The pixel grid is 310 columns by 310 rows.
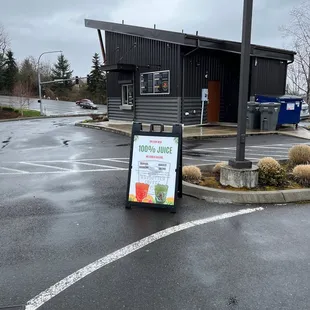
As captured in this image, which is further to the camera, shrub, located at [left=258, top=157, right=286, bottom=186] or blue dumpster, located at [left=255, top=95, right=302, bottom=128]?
blue dumpster, located at [left=255, top=95, right=302, bottom=128]

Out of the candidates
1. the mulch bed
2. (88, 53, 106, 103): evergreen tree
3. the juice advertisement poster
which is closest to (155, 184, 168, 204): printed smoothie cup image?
the juice advertisement poster

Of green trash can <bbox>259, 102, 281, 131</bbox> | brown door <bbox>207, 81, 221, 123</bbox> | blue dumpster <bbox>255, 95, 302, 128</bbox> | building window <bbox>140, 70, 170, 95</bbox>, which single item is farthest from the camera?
brown door <bbox>207, 81, 221, 123</bbox>

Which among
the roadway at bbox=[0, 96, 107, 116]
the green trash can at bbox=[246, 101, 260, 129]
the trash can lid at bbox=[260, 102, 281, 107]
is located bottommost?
the roadway at bbox=[0, 96, 107, 116]

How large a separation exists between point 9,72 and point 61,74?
14.0 meters

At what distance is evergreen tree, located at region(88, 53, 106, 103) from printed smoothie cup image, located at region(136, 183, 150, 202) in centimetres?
Answer: 6223

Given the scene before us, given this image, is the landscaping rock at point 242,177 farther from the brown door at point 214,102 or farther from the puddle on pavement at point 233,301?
the brown door at point 214,102

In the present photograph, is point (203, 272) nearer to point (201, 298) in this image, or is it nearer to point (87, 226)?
point (201, 298)

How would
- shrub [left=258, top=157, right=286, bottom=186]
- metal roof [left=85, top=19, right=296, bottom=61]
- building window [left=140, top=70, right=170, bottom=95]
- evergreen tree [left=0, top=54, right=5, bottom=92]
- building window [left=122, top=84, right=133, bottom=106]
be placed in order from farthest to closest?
evergreen tree [left=0, top=54, right=5, bottom=92], building window [left=122, top=84, right=133, bottom=106], building window [left=140, top=70, right=170, bottom=95], metal roof [left=85, top=19, right=296, bottom=61], shrub [left=258, top=157, right=286, bottom=186]

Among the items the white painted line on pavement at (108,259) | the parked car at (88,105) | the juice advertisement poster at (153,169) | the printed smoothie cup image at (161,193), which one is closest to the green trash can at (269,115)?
the white painted line on pavement at (108,259)

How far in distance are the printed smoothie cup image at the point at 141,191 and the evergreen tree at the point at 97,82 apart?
204 ft

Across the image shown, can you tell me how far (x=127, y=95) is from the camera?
818 inches

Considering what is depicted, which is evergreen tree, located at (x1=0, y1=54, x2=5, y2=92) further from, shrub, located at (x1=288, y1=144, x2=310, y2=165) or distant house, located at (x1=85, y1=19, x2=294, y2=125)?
shrub, located at (x1=288, y1=144, x2=310, y2=165)

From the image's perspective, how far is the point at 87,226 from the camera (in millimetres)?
4543

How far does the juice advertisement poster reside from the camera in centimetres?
521
